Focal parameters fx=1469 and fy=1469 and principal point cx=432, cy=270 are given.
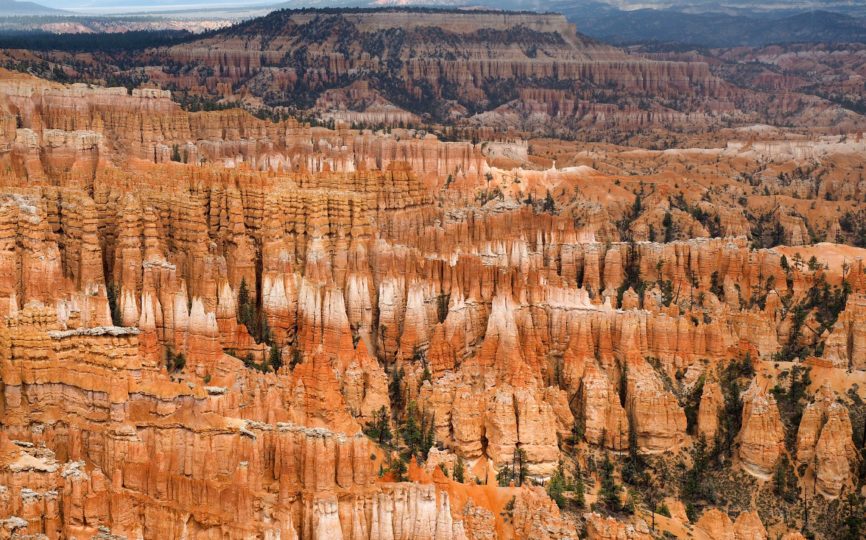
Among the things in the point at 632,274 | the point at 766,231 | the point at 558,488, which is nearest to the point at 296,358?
the point at 558,488

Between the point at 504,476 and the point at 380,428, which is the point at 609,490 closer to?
the point at 504,476

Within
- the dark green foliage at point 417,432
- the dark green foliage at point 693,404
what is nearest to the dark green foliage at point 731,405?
the dark green foliage at point 693,404

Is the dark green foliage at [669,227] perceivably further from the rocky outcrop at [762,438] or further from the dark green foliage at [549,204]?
the rocky outcrop at [762,438]

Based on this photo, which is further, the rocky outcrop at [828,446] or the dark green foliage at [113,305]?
the dark green foliage at [113,305]

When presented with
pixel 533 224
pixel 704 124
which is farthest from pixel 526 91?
pixel 533 224

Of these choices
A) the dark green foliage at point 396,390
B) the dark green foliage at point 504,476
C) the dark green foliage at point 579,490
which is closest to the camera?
the dark green foliage at point 579,490

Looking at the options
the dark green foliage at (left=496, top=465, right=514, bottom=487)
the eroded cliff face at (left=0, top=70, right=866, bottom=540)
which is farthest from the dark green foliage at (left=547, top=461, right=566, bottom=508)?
the dark green foliage at (left=496, top=465, right=514, bottom=487)

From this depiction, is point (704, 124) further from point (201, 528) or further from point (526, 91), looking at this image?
point (201, 528)
